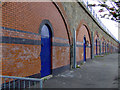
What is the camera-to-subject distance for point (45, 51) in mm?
8352

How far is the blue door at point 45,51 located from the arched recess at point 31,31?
27 centimetres

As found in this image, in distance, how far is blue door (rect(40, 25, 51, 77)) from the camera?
8.01 meters

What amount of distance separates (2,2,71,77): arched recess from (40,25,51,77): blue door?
0.27m

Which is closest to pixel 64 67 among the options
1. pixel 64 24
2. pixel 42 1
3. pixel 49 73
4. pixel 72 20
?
pixel 49 73

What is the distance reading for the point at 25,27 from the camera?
641cm

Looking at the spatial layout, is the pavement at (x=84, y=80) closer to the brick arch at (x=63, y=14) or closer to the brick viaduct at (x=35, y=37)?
the brick viaduct at (x=35, y=37)

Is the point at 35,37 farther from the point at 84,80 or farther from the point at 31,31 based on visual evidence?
the point at 84,80

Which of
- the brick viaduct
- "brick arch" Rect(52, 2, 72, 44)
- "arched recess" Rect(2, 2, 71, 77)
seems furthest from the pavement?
"brick arch" Rect(52, 2, 72, 44)

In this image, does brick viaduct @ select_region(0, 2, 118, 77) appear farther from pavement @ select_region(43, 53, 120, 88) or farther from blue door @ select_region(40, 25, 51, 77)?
pavement @ select_region(43, 53, 120, 88)

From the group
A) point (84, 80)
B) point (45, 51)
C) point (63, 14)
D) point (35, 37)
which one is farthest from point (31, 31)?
point (63, 14)

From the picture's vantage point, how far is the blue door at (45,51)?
8.01 metres

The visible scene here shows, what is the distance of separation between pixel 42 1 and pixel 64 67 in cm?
519

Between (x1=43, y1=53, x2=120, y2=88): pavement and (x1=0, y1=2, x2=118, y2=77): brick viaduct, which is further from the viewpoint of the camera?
(x1=43, y1=53, x2=120, y2=88): pavement

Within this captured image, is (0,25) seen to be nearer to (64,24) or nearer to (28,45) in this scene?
(28,45)
